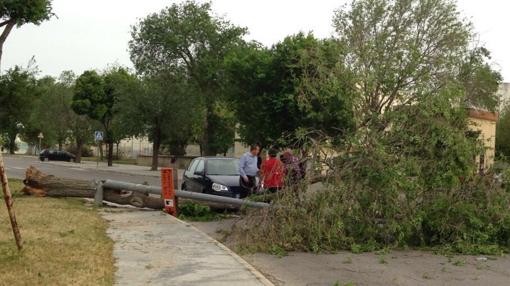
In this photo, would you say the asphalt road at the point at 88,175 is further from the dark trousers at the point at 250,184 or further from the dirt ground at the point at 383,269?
the dirt ground at the point at 383,269

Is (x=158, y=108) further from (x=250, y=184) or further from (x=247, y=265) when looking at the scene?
(x=247, y=265)

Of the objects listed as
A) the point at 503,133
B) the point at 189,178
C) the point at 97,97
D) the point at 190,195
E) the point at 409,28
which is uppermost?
the point at 409,28

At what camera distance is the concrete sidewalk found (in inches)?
293

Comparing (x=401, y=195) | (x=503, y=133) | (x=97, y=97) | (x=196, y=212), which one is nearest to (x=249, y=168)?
(x=196, y=212)

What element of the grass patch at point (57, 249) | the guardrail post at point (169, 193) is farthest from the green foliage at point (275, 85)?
the grass patch at point (57, 249)

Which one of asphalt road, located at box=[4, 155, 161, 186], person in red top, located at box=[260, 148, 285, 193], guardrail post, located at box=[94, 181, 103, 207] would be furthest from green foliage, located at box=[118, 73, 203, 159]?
person in red top, located at box=[260, 148, 285, 193]

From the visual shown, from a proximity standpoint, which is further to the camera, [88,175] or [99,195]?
[88,175]

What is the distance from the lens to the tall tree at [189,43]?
36.6 meters

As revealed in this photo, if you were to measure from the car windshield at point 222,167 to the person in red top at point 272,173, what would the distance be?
2925mm

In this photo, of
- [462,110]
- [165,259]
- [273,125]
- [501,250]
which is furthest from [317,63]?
[165,259]

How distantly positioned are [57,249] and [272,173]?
481cm

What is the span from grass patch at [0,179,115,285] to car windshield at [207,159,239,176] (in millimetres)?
3519

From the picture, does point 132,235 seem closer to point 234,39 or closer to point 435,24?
point 435,24

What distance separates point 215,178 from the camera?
1556 cm
